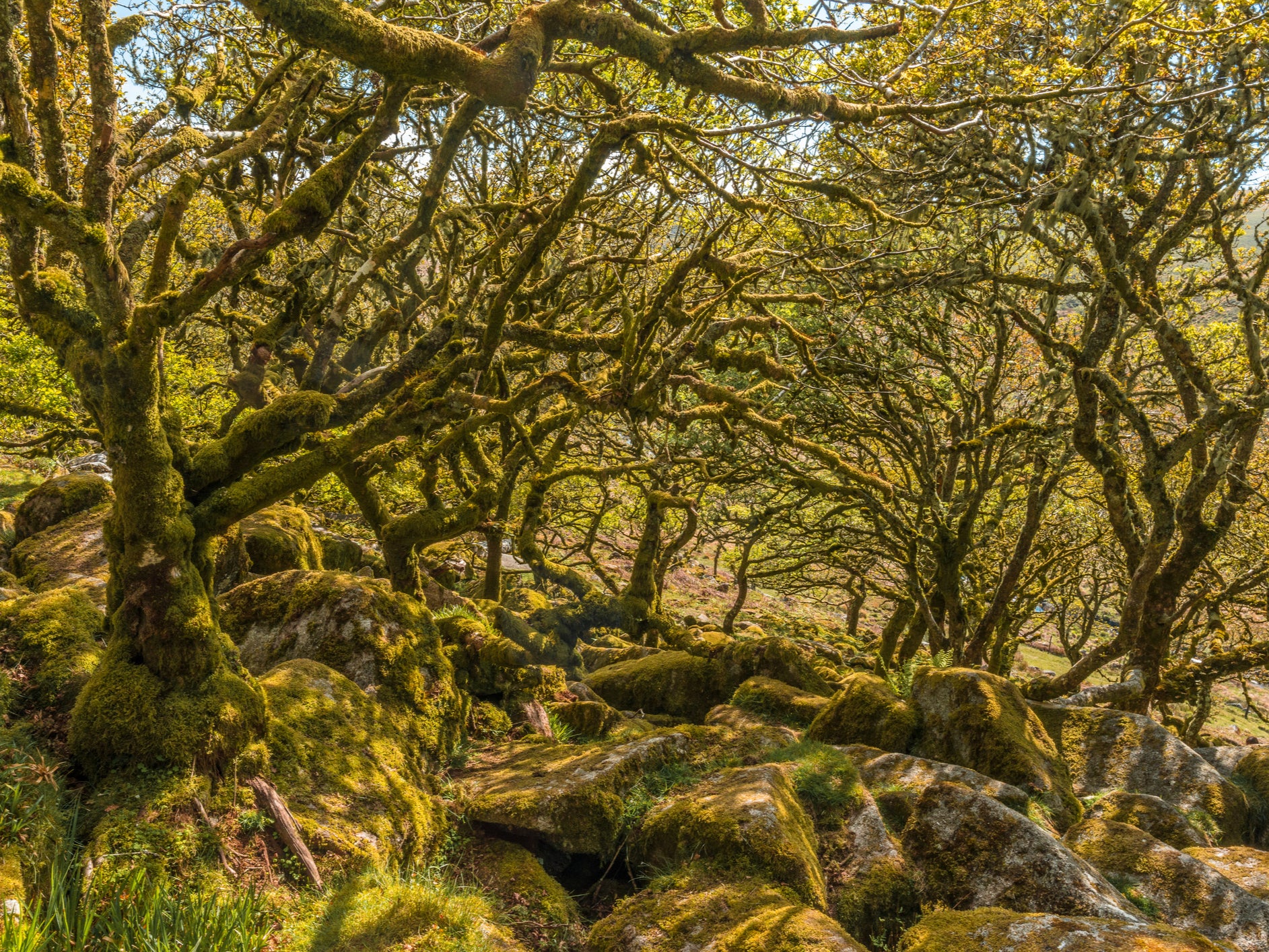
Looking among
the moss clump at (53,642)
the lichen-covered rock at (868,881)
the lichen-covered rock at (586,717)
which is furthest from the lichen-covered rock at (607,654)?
the moss clump at (53,642)

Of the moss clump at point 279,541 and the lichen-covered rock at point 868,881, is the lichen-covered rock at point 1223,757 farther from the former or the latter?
the moss clump at point 279,541

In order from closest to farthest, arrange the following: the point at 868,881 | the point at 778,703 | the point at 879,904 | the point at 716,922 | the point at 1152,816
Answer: the point at 716,922 → the point at 879,904 → the point at 868,881 → the point at 1152,816 → the point at 778,703

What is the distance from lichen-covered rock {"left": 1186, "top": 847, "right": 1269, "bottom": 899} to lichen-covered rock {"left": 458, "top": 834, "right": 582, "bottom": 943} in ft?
18.5

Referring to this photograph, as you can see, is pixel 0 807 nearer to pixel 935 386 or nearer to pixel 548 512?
pixel 935 386

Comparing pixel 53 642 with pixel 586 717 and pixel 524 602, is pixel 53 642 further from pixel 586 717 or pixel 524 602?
pixel 524 602

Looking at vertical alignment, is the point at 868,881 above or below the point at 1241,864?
below

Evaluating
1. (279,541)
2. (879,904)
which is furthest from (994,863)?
(279,541)

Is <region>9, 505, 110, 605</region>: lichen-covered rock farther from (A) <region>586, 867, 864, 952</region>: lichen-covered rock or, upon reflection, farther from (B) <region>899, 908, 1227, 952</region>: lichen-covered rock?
(B) <region>899, 908, 1227, 952</region>: lichen-covered rock

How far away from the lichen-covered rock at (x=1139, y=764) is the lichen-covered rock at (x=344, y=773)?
27.1 ft

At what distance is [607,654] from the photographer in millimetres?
15688

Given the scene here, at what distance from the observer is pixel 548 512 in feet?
57.4

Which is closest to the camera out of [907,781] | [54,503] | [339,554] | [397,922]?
[397,922]

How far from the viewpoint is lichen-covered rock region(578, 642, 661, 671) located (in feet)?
47.0

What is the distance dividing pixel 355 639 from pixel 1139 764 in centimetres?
996
